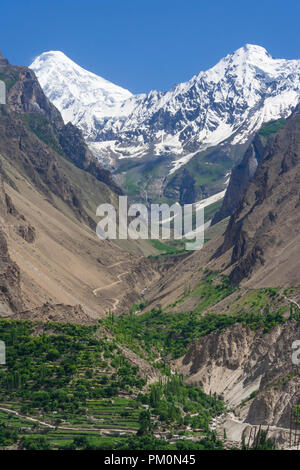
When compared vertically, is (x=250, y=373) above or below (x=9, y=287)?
below

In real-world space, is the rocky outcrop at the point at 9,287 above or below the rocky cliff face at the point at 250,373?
above

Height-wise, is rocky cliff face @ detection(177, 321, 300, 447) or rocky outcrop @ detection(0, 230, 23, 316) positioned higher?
rocky outcrop @ detection(0, 230, 23, 316)

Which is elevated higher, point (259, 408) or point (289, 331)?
point (289, 331)

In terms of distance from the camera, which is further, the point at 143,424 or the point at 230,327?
the point at 230,327

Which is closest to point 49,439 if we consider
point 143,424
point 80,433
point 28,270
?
point 80,433

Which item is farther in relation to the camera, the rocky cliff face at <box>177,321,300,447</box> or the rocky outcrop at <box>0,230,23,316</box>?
the rocky outcrop at <box>0,230,23,316</box>

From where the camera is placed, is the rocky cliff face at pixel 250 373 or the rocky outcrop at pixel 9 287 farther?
the rocky outcrop at pixel 9 287

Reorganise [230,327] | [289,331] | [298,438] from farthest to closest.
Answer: [230,327] → [289,331] → [298,438]

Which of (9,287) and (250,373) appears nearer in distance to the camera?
(250,373)

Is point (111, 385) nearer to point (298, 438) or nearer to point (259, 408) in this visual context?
point (259, 408)
